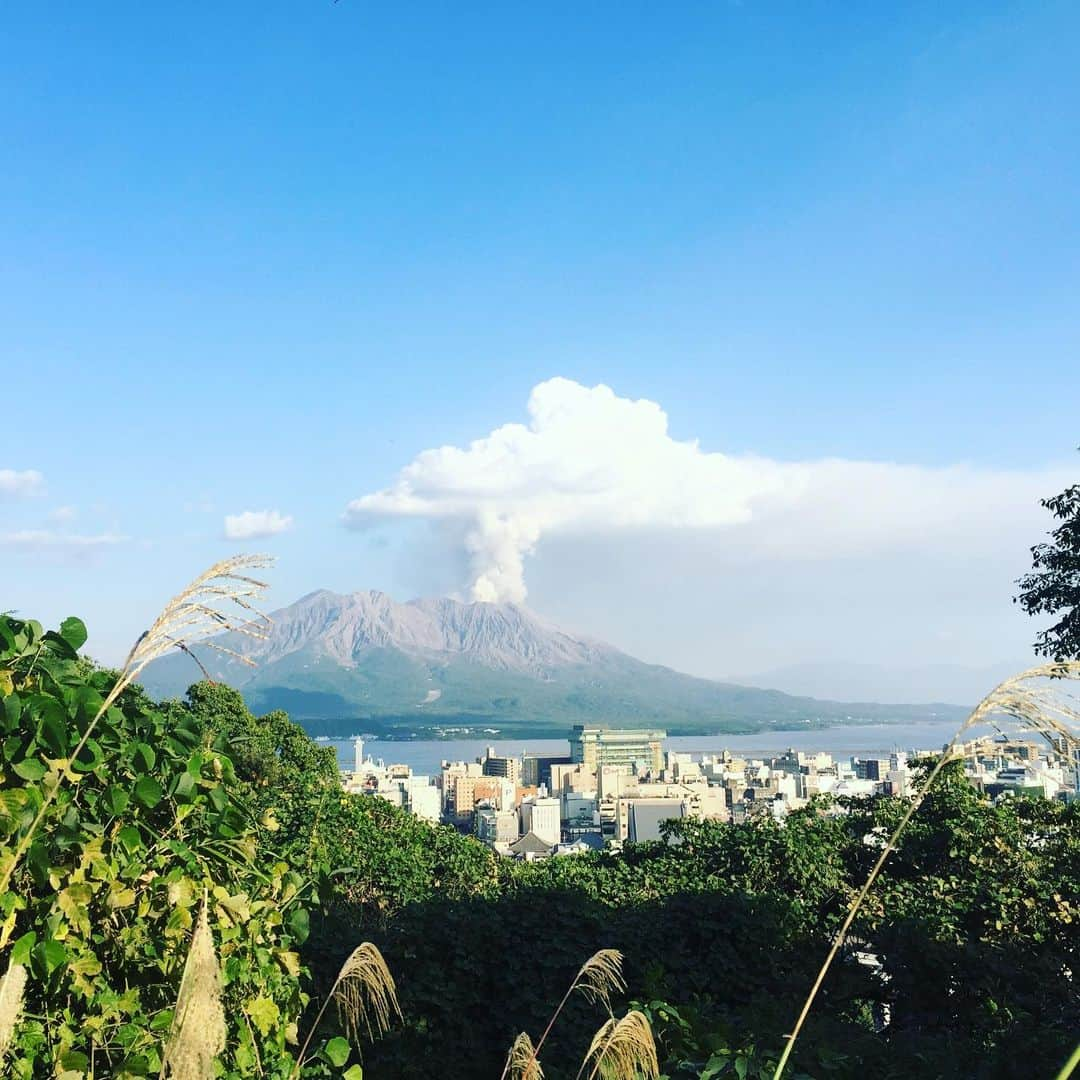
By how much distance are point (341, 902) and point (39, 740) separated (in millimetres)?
4764

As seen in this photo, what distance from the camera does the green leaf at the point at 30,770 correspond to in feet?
6.66

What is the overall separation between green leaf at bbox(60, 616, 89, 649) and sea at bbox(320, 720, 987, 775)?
128167mm

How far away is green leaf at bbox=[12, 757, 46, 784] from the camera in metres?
2.03

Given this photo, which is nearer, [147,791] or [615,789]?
[147,791]

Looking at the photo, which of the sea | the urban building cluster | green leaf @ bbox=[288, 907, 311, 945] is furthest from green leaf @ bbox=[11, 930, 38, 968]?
the sea

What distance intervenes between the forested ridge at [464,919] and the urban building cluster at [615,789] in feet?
3.53

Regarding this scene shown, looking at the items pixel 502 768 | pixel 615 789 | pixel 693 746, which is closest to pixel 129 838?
pixel 615 789

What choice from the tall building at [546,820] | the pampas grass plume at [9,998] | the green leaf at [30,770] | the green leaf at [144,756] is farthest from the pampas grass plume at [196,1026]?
the tall building at [546,820]

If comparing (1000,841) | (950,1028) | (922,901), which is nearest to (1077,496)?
(1000,841)

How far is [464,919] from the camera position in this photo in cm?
552

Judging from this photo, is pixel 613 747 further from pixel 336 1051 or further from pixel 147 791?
pixel 147 791

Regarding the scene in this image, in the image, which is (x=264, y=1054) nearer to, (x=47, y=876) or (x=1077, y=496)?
(x=47, y=876)

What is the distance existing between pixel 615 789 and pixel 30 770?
7234 centimetres

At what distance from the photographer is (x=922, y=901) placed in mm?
6375
